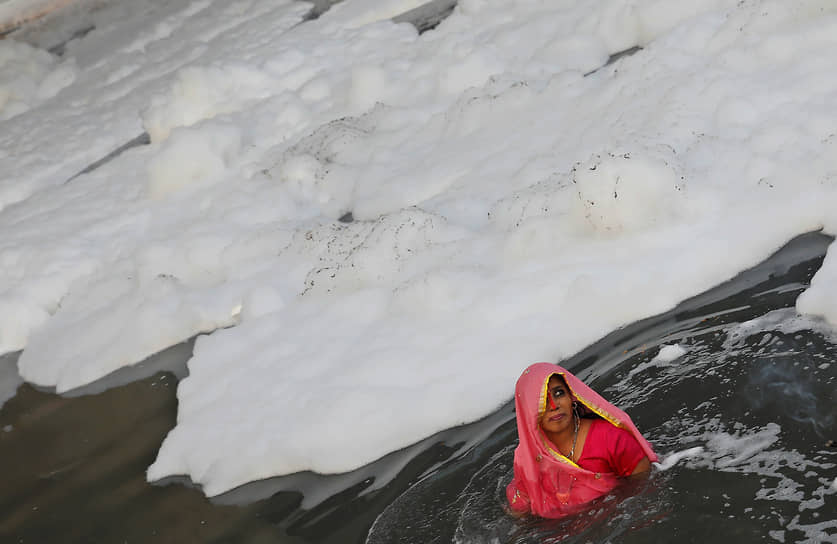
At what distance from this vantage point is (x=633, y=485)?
10.3 feet

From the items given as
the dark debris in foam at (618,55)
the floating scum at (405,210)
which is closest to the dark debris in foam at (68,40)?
the floating scum at (405,210)

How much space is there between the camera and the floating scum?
14.0 ft

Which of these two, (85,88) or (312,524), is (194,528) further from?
(85,88)

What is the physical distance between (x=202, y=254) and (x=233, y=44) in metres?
4.54

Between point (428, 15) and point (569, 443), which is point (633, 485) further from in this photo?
point (428, 15)

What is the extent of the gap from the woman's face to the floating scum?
75cm

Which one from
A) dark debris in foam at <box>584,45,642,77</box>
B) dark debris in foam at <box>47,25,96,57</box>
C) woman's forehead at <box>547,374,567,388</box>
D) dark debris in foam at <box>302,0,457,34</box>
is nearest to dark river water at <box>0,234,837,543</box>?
woman's forehead at <box>547,374,567,388</box>

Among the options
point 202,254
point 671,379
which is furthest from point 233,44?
point 671,379

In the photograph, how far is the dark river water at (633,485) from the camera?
2.89 m

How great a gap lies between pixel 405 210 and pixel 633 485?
2.83 meters

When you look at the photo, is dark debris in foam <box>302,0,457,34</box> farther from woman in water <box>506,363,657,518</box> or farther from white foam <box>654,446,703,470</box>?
white foam <box>654,446,703,470</box>

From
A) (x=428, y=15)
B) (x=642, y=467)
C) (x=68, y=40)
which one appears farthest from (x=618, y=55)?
(x=68, y=40)

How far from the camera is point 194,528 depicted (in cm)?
391

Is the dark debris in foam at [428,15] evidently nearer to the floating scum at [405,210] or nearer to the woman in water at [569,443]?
the floating scum at [405,210]
